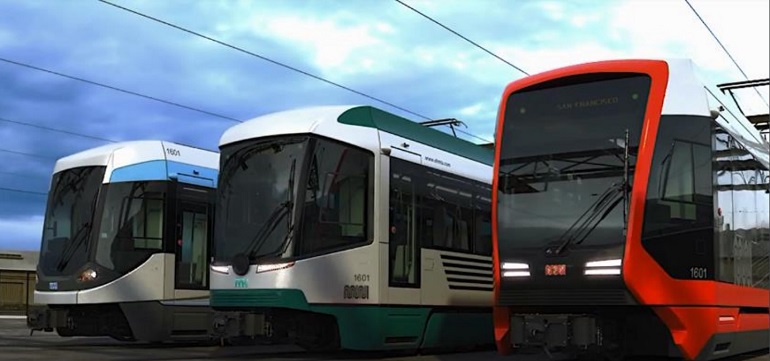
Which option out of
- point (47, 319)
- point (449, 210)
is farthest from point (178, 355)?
point (449, 210)

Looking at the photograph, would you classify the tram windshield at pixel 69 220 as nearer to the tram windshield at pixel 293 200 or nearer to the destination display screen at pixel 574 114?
the tram windshield at pixel 293 200

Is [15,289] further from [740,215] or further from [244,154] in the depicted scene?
[740,215]

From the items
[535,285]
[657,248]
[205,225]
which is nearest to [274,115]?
[205,225]

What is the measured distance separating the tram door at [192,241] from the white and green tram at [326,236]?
9.27 feet

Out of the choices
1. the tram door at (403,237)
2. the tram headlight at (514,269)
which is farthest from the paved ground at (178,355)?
the tram headlight at (514,269)

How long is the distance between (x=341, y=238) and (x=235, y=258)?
4.82 feet

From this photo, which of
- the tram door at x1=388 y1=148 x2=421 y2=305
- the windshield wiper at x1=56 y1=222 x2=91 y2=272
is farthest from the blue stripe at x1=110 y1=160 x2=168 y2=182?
the tram door at x1=388 y1=148 x2=421 y2=305

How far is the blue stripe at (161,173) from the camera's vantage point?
14023mm

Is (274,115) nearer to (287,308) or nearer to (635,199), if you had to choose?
(287,308)

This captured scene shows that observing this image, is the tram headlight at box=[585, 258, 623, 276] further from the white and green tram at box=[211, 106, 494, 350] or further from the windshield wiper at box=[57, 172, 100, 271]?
the windshield wiper at box=[57, 172, 100, 271]

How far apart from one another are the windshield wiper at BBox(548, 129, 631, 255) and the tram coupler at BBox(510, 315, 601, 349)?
0.79 metres

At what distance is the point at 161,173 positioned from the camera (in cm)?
1426

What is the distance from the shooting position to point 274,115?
1212 cm

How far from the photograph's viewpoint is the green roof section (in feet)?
38.7
